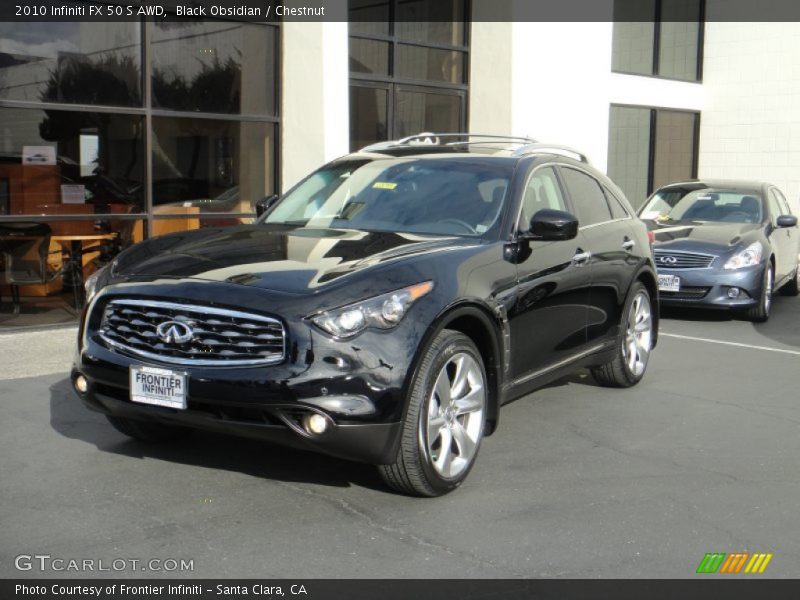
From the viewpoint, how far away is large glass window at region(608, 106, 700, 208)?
1866cm

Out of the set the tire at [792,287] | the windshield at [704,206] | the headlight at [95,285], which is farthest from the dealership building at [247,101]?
the headlight at [95,285]

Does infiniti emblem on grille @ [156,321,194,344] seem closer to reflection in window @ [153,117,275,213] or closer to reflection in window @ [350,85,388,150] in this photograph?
reflection in window @ [153,117,275,213]

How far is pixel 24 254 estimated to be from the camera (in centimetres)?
993

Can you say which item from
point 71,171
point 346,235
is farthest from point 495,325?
point 71,171

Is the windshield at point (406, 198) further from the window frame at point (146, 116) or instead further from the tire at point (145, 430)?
the window frame at point (146, 116)

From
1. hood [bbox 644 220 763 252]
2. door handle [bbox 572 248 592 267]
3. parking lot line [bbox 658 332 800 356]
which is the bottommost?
parking lot line [bbox 658 332 800 356]

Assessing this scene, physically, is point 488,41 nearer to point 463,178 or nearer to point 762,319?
point 762,319

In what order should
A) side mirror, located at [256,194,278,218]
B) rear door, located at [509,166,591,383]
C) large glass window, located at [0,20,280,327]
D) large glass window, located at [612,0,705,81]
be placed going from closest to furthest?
rear door, located at [509,166,591,383]
side mirror, located at [256,194,278,218]
large glass window, located at [0,20,280,327]
large glass window, located at [612,0,705,81]

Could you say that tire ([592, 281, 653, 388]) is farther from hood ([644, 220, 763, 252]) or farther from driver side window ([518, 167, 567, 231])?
hood ([644, 220, 763, 252])

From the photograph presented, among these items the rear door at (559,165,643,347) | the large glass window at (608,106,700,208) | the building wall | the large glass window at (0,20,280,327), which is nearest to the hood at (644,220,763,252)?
the rear door at (559,165,643,347)

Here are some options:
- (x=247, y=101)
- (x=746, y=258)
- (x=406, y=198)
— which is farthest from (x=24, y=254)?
(x=746, y=258)

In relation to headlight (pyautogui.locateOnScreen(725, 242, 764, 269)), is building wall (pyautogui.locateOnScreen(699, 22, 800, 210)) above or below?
above

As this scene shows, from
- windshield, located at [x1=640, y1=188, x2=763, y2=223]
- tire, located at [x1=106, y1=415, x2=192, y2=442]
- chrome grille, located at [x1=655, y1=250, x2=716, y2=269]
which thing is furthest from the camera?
windshield, located at [x1=640, y1=188, x2=763, y2=223]

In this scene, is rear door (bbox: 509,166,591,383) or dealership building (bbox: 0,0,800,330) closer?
rear door (bbox: 509,166,591,383)
